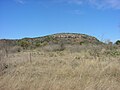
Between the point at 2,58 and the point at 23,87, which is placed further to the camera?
the point at 2,58

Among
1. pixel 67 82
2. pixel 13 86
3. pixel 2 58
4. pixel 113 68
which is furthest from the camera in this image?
pixel 113 68

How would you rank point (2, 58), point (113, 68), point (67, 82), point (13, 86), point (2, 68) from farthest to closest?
point (113, 68) → point (2, 58) → point (2, 68) → point (67, 82) → point (13, 86)

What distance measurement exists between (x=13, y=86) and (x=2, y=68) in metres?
2.31

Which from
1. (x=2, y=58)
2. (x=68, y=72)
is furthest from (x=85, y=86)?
(x=2, y=58)

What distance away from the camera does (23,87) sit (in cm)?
633

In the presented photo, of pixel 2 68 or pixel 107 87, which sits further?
pixel 2 68

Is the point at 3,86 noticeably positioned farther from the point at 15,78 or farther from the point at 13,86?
the point at 15,78

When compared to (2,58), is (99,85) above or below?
below

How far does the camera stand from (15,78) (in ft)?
22.8

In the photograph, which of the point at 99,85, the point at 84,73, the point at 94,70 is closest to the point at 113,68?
the point at 94,70

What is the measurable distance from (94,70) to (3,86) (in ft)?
13.5

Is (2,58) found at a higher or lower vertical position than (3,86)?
higher

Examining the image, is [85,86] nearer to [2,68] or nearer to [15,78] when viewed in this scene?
[15,78]

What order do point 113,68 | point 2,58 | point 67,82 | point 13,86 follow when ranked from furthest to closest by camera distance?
1. point 113,68
2. point 2,58
3. point 67,82
4. point 13,86
